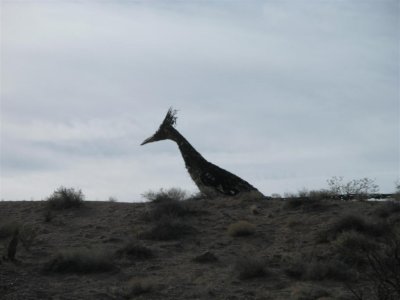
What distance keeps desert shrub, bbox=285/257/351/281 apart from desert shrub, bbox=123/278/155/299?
311 cm

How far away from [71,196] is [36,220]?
188 centimetres

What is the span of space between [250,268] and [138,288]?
2.56 metres

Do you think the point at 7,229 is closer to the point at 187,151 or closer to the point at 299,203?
the point at 187,151

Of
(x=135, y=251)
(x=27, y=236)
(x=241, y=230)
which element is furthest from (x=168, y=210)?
(x=27, y=236)

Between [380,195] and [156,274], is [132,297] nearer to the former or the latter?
[156,274]

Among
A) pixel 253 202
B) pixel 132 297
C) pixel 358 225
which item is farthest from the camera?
pixel 253 202

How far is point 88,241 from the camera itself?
Result: 1720cm

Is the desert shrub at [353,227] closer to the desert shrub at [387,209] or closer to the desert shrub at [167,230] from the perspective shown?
the desert shrub at [387,209]

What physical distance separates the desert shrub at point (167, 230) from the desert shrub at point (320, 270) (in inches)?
160

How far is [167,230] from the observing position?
695 inches

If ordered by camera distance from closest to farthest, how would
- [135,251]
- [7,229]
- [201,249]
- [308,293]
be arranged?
1. [308,293]
2. [135,251]
3. [201,249]
4. [7,229]

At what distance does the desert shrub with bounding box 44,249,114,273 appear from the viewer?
1473 centimetres

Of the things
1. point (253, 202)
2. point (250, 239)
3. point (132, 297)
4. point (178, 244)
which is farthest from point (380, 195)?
point (132, 297)

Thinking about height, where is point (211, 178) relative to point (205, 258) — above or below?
above
